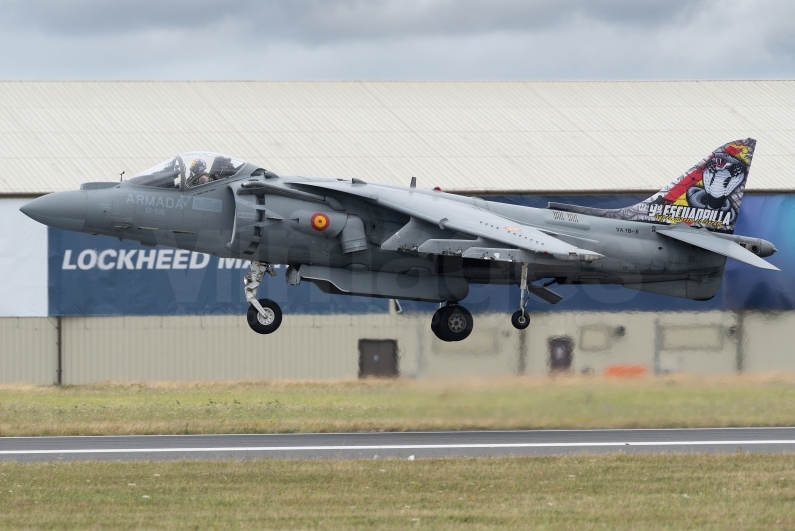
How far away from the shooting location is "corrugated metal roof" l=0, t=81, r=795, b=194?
36.7m

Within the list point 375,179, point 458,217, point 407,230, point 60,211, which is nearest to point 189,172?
point 60,211

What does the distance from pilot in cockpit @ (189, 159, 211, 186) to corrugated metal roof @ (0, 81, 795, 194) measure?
13717 mm

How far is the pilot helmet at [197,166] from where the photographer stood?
2267cm

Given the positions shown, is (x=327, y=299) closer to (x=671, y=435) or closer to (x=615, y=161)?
(x=615, y=161)

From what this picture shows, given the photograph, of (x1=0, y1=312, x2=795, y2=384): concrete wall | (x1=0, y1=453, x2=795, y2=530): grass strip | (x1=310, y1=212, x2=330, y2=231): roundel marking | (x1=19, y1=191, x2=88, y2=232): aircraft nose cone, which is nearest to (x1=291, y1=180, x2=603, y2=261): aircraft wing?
(x1=310, y1=212, x2=330, y2=231): roundel marking

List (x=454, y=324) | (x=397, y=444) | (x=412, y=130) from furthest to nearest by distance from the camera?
(x=412, y=130)
(x=454, y=324)
(x=397, y=444)

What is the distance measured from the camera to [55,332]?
34188 mm

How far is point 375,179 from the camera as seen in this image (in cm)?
3662

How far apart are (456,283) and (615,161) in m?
15.6

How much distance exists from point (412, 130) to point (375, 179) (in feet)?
12.3

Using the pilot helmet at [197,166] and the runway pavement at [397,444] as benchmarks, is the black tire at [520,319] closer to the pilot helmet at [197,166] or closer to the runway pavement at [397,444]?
the runway pavement at [397,444]

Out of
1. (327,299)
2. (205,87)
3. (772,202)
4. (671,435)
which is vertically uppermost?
(205,87)

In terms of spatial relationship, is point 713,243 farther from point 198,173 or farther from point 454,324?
point 198,173

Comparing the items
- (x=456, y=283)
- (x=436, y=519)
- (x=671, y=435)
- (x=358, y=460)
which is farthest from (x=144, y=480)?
(x=671, y=435)
